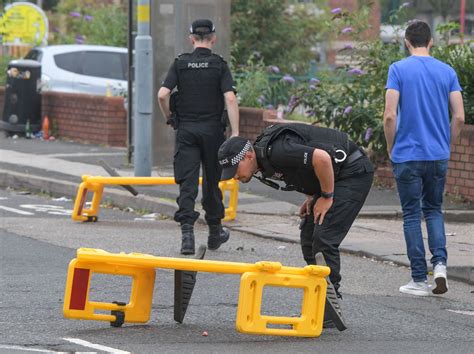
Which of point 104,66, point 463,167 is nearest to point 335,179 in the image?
point 463,167

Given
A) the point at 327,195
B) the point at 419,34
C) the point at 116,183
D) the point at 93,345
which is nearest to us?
the point at 93,345

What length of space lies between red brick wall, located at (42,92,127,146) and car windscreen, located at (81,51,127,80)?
1594 mm

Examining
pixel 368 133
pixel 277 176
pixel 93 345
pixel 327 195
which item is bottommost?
pixel 93 345

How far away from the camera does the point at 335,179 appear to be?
7.88 meters

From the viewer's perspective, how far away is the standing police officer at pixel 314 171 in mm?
7414

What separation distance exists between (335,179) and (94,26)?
21.1 meters

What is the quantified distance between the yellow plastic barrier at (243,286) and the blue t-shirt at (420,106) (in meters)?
2.08

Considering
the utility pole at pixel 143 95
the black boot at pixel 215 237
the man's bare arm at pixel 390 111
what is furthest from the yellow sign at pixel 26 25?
the man's bare arm at pixel 390 111

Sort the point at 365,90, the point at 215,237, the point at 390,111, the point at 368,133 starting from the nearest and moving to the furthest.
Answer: the point at 390,111 < the point at 215,237 < the point at 368,133 < the point at 365,90

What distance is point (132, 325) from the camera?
7.70 metres

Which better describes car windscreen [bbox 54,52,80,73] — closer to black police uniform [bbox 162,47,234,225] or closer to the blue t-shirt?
black police uniform [bbox 162,47,234,225]

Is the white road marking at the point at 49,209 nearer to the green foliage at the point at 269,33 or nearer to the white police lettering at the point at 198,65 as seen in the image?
the white police lettering at the point at 198,65

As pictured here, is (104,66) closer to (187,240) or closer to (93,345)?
(187,240)

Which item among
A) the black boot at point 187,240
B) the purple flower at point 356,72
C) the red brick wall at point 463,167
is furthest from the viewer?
the purple flower at point 356,72
